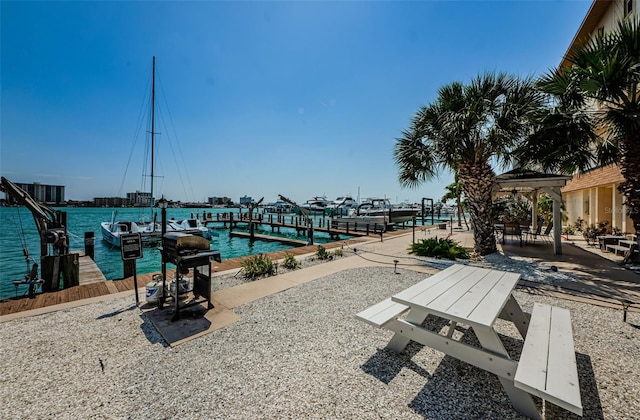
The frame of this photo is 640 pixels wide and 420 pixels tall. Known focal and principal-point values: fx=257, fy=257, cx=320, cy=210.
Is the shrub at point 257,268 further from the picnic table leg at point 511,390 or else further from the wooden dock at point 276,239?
the wooden dock at point 276,239

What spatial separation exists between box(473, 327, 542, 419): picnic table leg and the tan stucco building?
1317cm

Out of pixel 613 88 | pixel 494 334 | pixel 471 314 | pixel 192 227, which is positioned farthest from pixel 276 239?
pixel 494 334

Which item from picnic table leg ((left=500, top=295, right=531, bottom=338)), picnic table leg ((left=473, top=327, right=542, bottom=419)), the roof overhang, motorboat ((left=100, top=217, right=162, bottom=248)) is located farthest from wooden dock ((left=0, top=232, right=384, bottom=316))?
motorboat ((left=100, top=217, right=162, bottom=248))

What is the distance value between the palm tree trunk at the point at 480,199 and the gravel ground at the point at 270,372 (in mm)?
5020

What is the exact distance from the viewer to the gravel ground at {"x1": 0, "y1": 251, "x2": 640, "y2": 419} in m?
2.27

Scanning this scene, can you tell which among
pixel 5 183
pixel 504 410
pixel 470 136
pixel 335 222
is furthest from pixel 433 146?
pixel 335 222

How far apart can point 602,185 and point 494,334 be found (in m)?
16.7

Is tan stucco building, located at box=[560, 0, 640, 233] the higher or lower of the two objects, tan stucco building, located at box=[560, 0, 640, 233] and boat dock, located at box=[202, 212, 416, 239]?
the higher

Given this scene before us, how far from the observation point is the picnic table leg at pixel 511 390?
2.10 m

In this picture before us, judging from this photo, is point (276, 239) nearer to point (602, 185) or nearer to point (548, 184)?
point (548, 184)

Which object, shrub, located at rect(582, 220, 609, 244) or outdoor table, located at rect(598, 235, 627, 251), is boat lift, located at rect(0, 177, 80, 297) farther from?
shrub, located at rect(582, 220, 609, 244)

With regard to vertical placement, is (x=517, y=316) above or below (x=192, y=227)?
above

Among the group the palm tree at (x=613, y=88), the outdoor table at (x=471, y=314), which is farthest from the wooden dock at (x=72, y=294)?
the palm tree at (x=613, y=88)

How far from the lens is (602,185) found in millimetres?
12828
